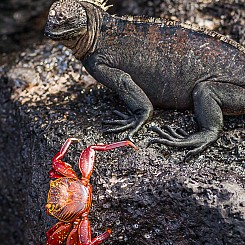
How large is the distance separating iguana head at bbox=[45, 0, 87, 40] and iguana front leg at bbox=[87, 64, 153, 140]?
36 centimetres

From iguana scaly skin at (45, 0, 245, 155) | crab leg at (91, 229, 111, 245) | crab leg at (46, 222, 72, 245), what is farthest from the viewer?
iguana scaly skin at (45, 0, 245, 155)

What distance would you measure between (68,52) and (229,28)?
4.91ft

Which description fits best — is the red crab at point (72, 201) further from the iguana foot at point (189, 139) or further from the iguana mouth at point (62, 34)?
the iguana mouth at point (62, 34)

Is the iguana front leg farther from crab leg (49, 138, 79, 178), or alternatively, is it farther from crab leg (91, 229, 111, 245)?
crab leg (91, 229, 111, 245)

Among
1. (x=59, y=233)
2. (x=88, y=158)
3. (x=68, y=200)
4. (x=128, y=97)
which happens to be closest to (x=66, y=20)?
(x=128, y=97)

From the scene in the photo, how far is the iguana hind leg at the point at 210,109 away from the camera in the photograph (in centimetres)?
395

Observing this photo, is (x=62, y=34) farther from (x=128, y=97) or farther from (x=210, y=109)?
(x=210, y=109)

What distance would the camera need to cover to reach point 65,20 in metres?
4.05

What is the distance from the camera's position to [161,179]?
3.71 meters

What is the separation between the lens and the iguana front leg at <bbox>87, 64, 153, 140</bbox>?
162 inches

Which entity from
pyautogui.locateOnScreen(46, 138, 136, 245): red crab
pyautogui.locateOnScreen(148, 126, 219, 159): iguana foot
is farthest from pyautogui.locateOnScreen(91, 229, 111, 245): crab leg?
pyautogui.locateOnScreen(148, 126, 219, 159): iguana foot

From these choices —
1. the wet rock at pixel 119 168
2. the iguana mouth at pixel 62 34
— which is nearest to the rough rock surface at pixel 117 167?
the wet rock at pixel 119 168

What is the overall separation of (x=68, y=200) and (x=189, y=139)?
90 centimetres

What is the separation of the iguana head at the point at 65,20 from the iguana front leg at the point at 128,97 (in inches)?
14.1
